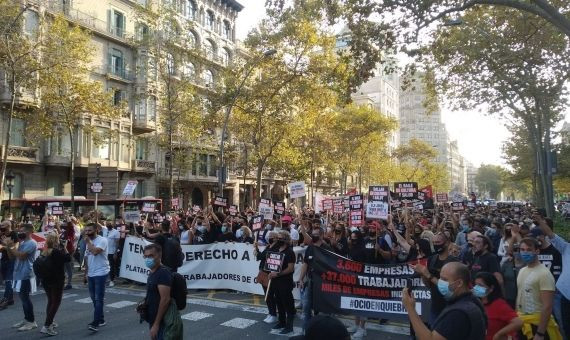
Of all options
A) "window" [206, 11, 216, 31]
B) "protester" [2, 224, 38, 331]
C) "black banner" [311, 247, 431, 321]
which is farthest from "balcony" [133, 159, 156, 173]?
"black banner" [311, 247, 431, 321]

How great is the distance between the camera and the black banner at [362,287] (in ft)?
24.8

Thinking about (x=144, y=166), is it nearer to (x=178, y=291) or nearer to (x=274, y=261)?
(x=274, y=261)

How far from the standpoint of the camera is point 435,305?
17.4 feet

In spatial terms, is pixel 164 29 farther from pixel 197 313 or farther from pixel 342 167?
pixel 342 167

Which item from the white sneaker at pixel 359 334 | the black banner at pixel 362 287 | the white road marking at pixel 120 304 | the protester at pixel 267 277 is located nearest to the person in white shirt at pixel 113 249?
the white road marking at pixel 120 304

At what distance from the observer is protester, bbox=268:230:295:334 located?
808 centimetres

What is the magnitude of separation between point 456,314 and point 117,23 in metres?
39.8

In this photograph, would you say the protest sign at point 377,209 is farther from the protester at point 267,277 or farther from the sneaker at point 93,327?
the sneaker at point 93,327

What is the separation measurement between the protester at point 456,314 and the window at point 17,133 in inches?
1254

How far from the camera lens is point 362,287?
7922 mm

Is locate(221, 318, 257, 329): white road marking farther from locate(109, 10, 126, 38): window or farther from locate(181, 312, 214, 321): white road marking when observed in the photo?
locate(109, 10, 126, 38): window

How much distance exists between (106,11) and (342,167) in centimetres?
2645

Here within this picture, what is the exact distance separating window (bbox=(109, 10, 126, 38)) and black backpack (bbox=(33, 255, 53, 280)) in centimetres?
3303

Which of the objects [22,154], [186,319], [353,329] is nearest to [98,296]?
[186,319]
